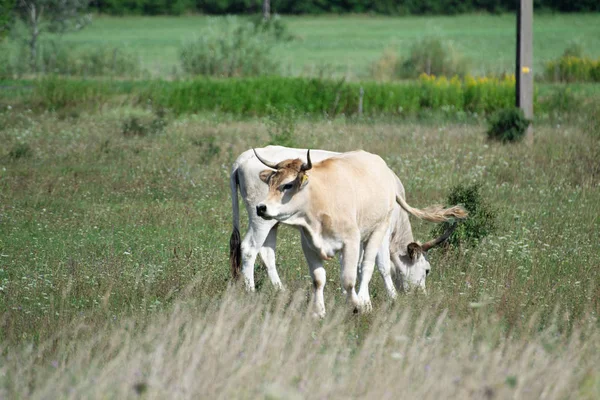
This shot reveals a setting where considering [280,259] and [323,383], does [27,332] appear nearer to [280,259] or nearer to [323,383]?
[323,383]

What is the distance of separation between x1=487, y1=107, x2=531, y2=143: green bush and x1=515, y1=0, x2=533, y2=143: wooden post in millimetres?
193

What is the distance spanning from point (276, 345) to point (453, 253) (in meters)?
5.46

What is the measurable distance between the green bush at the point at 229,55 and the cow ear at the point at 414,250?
28056mm

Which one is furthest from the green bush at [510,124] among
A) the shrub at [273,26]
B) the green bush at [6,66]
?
the shrub at [273,26]

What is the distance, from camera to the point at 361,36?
67312mm

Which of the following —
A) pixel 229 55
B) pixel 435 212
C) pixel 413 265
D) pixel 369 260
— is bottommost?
pixel 229 55

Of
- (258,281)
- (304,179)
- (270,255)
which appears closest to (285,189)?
(304,179)

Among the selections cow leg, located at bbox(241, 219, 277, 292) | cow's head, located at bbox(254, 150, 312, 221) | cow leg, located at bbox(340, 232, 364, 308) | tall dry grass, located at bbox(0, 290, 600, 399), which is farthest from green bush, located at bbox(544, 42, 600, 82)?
tall dry grass, located at bbox(0, 290, 600, 399)

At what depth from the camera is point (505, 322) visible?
838 cm

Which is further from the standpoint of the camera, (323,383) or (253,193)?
(253,193)

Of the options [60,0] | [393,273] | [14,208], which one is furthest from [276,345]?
[60,0]

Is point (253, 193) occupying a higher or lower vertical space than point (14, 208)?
higher

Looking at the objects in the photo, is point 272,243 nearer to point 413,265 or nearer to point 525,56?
point 413,265

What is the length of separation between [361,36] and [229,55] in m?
30.1
